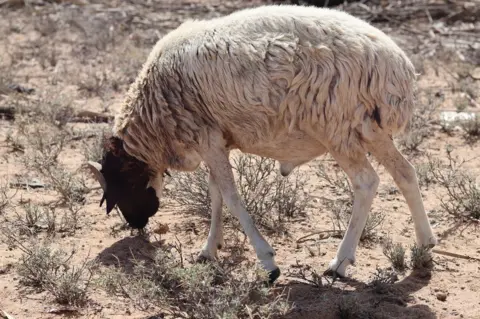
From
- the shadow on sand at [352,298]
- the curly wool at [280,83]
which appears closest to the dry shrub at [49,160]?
the shadow on sand at [352,298]

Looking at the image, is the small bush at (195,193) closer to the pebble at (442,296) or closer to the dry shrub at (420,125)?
the pebble at (442,296)

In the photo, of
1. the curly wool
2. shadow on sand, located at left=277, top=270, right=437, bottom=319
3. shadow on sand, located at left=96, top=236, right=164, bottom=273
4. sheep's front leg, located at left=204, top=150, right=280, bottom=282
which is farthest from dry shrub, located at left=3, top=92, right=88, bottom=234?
shadow on sand, located at left=277, top=270, right=437, bottom=319

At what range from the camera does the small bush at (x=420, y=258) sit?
5.94 metres

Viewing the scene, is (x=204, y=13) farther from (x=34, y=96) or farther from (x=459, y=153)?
(x=459, y=153)

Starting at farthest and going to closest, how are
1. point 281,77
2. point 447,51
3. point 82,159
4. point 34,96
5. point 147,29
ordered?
point 147,29
point 447,51
point 34,96
point 82,159
point 281,77

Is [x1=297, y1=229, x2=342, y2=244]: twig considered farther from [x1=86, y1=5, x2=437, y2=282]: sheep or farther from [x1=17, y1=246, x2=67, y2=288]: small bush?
[x1=17, y1=246, x2=67, y2=288]: small bush

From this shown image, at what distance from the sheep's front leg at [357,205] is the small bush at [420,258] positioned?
498 millimetres

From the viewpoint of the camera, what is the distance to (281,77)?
5.34 meters

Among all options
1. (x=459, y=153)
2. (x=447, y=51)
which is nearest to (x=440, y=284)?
(x=459, y=153)

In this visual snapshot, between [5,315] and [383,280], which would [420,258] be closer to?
[383,280]

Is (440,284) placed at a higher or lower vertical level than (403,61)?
lower

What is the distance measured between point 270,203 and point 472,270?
5.76 feet

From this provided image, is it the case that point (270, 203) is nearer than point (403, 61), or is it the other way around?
point (403, 61)

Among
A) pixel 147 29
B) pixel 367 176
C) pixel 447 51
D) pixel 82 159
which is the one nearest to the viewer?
pixel 367 176
